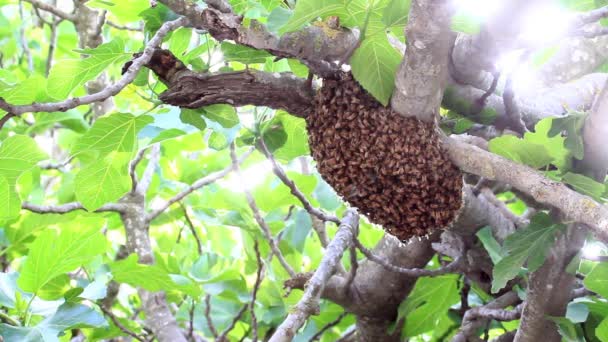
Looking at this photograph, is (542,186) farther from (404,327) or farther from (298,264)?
(298,264)

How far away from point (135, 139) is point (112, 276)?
0.57m

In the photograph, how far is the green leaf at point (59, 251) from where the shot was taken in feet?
6.79

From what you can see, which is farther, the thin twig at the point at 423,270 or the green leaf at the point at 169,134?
the thin twig at the point at 423,270

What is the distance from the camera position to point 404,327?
2793 mm

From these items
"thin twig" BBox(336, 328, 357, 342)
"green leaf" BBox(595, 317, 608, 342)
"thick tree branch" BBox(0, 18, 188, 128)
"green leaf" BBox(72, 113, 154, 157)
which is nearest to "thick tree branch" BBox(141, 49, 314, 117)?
"thick tree branch" BBox(0, 18, 188, 128)

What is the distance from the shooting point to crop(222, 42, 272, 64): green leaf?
5.93 ft

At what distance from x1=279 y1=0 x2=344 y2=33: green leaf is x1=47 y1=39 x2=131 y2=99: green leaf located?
501mm

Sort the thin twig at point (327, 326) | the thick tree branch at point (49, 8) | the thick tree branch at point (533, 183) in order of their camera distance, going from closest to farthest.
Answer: the thick tree branch at point (533, 183)
the thin twig at point (327, 326)
the thick tree branch at point (49, 8)

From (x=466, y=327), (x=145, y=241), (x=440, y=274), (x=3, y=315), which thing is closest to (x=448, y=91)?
(x=440, y=274)

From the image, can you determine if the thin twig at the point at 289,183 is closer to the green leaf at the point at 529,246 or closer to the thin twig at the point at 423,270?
the thin twig at the point at 423,270

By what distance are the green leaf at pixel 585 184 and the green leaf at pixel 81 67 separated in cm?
106

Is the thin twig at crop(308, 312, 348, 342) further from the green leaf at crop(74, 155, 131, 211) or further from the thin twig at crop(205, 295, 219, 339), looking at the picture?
the green leaf at crop(74, 155, 131, 211)

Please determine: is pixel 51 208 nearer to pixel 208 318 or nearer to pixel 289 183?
pixel 208 318

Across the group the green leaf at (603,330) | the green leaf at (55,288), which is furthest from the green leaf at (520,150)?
the green leaf at (55,288)
